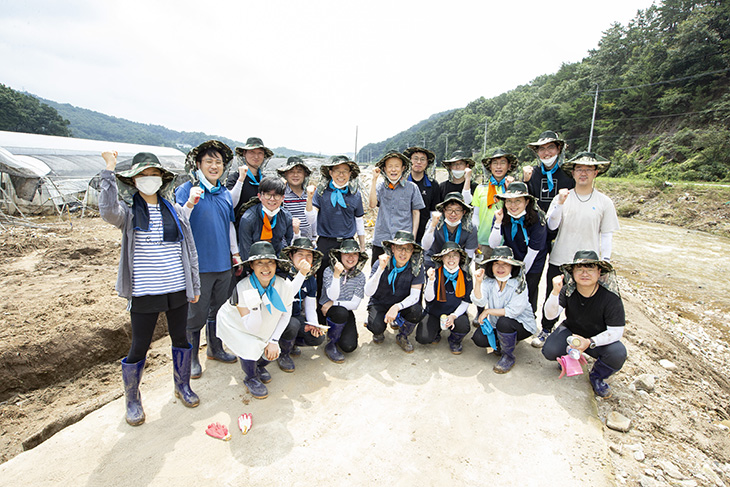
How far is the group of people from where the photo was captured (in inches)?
119

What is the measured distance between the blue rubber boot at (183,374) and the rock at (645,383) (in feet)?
14.6

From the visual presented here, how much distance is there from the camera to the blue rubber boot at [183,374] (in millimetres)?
3271

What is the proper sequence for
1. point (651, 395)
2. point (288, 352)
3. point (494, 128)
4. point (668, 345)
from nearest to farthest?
point (651, 395), point (288, 352), point (668, 345), point (494, 128)

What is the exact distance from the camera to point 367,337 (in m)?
4.85

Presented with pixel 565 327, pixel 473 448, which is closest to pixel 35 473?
pixel 473 448

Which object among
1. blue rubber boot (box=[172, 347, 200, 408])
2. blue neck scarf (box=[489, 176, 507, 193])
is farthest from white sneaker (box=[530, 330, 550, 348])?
blue rubber boot (box=[172, 347, 200, 408])

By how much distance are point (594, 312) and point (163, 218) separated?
402cm

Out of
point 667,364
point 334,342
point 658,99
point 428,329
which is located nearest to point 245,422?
point 334,342

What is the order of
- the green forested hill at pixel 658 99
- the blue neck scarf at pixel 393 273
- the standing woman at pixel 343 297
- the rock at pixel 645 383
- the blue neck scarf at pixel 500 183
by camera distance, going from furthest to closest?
the green forested hill at pixel 658 99
the blue neck scarf at pixel 500 183
the blue neck scarf at pixel 393 273
the standing woman at pixel 343 297
the rock at pixel 645 383

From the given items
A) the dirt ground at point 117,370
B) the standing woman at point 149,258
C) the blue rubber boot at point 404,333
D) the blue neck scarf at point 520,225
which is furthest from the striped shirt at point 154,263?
the blue neck scarf at point 520,225

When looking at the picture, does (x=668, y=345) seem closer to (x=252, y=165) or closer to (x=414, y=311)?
(x=414, y=311)

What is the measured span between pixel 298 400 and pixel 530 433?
2078 millimetres

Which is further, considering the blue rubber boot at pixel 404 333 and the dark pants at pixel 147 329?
the blue rubber boot at pixel 404 333

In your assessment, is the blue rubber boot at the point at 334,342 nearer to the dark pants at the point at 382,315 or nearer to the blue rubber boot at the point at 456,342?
the dark pants at the point at 382,315
